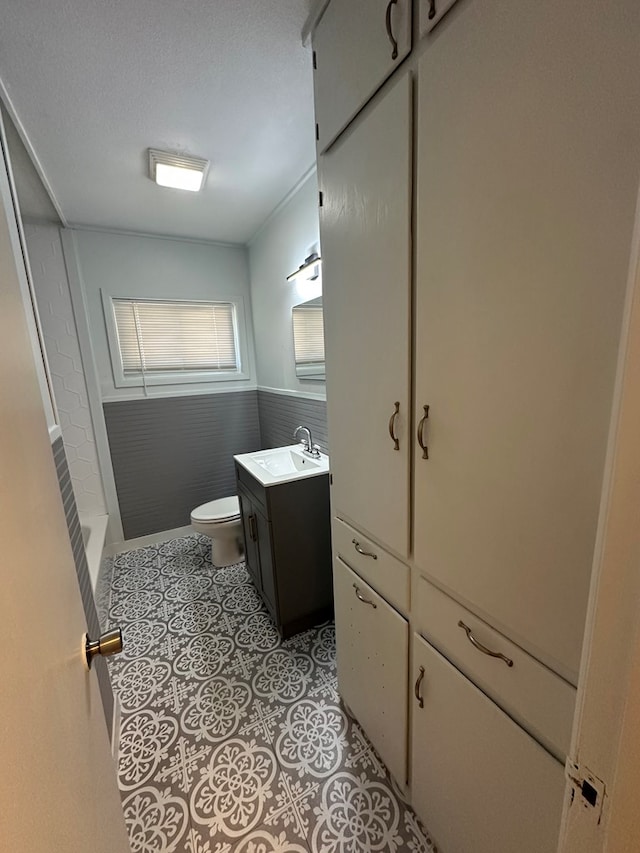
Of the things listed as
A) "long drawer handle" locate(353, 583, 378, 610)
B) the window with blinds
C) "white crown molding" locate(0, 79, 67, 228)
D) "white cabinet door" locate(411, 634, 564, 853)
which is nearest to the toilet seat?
the window with blinds

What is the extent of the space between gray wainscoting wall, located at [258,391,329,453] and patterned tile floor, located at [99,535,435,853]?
114 cm

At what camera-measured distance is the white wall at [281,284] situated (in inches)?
82.4

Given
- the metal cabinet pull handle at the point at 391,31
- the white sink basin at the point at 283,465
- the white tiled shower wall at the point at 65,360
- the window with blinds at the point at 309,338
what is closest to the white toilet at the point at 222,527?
the white sink basin at the point at 283,465

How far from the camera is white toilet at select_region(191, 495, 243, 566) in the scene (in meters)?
2.46

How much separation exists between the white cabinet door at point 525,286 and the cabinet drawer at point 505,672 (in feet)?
→ 0.13

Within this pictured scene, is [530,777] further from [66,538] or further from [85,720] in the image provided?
[66,538]

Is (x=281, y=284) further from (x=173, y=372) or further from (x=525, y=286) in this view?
(x=525, y=286)

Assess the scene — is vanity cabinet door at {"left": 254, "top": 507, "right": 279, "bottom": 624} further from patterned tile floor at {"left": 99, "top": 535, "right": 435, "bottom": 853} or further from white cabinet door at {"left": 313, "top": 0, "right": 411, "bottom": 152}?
white cabinet door at {"left": 313, "top": 0, "right": 411, "bottom": 152}

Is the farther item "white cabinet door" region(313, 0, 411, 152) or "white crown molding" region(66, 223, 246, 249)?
"white crown molding" region(66, 223, 246, 249)

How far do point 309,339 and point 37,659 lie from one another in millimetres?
2018

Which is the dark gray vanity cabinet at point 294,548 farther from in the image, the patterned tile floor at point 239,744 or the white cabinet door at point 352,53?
the white cabinet door at point 352,53

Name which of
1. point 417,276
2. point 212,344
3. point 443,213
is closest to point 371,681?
point 417,276

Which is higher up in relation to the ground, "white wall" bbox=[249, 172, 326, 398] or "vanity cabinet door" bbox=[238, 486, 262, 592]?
"white wall" bbox=[249, 172, 326, 398]

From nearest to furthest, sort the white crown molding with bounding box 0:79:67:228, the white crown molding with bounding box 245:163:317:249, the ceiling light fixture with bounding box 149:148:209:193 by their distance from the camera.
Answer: the white crown molding with bounding box 0:79:67:228
the ceiling light fixture with bounding box 149:148:209:193
the white crown molding with bounding box 245:163:317:249
